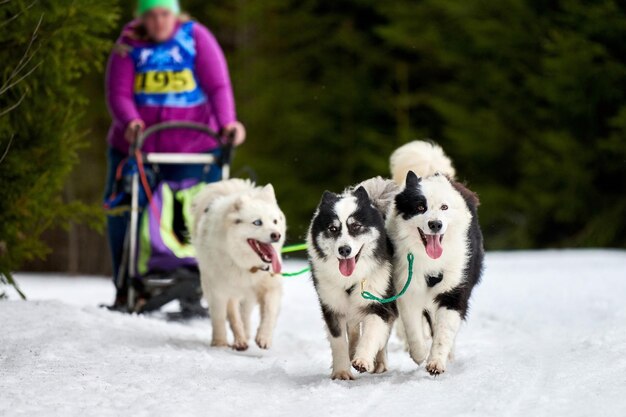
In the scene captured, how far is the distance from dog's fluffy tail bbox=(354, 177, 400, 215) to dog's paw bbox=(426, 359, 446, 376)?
2.90 ft

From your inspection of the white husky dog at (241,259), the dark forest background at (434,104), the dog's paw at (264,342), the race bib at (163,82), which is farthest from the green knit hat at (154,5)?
the dog's paw at (264,342)

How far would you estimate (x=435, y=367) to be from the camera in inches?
192

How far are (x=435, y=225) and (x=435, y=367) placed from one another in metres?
0.67

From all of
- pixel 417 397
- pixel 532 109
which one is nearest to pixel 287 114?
pixel 532 109

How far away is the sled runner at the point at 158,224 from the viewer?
7.51 m

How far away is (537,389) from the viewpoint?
4.50m

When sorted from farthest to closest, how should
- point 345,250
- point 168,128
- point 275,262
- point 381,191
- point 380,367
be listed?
point 168,128 < point 275,262 < point 381,191 < point 380,367 < point 345,250

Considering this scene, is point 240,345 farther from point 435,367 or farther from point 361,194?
point 435,367

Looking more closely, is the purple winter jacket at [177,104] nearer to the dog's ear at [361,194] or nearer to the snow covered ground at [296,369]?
the snow covered ground at [296,369]

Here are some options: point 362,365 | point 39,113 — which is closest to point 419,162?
point 362,365

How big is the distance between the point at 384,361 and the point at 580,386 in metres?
1.19

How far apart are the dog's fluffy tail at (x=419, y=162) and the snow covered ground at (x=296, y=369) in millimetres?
1048

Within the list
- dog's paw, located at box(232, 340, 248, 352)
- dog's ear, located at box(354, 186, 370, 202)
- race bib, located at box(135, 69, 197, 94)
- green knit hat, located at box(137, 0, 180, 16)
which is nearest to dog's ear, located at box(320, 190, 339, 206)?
dog's ear, located at box(354, 186, 370, 202)

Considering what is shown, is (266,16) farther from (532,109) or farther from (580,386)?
(580,386)
